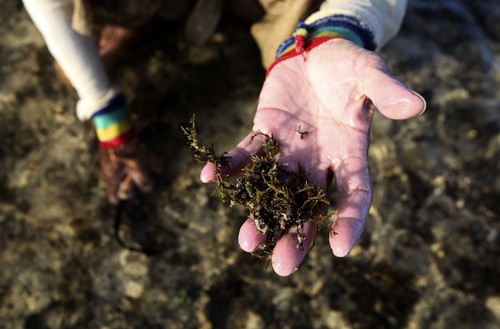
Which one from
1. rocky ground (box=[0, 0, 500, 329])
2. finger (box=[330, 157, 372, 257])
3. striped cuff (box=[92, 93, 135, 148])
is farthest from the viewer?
striped cuff (box=[92, 93, 135, 148])

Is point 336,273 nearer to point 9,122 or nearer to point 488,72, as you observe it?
point 488,72

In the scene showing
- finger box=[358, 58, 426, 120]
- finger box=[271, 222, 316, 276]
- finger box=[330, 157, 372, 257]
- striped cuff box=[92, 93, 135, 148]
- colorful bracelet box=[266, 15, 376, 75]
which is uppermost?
finger box=[358, 58, 426, 120]

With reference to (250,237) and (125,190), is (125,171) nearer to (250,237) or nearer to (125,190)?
(125,190)

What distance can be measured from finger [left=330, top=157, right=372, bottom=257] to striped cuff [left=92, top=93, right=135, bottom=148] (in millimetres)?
2022

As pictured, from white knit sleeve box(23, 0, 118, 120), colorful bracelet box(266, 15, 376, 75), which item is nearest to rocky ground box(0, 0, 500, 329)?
white knit sleeve box(23, 0, 118, 120)

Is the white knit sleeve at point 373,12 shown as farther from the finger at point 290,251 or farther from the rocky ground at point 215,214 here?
the finger at point 290,251

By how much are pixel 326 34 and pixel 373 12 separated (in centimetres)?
48

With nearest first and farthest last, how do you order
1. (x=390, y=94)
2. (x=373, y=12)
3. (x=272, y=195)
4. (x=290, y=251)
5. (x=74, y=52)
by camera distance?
(x=390, y=94) → (x=290, y=251) → (x=272, y=195) → (x=373, y=12) → (x=74, y=52)

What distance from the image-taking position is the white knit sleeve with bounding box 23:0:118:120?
11.1ft

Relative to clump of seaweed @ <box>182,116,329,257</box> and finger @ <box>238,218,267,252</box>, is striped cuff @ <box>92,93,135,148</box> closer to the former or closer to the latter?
clump of seaweed @ <box>182,116,329,257</box>

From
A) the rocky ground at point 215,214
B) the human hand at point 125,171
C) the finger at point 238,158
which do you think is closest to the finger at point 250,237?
the finger at point 238,158

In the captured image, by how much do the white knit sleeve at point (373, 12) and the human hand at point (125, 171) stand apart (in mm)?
1833

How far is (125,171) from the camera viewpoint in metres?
4.02

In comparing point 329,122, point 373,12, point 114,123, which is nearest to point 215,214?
point 114,123
